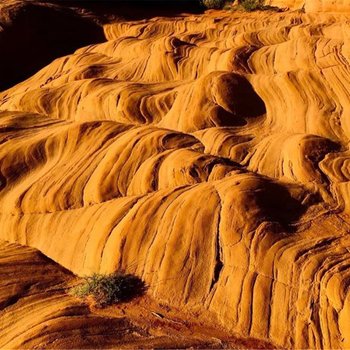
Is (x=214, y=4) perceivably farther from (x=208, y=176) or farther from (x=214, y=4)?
(x=208, y=176)

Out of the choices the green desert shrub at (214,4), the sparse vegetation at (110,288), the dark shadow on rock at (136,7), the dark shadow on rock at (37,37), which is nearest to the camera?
the sparse vegetation at (110,288)

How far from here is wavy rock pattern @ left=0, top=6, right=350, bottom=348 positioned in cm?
875

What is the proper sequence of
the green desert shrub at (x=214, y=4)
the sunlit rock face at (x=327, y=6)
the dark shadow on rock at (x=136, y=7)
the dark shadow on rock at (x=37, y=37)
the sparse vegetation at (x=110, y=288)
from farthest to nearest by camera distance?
the green desert shrub at (x=214, y=4)
the dark shadow on rock at (x=136, y=7)
the dark shadow on rock at (x=37, y=37)
the sunlit rock face at (x=327, y=6)
the sparse vegetation at (x=110, y=288)

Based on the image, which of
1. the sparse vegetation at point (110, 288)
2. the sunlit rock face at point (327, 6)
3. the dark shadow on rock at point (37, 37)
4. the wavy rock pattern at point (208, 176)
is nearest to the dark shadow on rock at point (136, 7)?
the dark shadow on rock at point (37, 37)

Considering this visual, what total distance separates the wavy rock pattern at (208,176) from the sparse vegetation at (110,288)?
25 cm

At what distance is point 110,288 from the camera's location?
898 centimetres

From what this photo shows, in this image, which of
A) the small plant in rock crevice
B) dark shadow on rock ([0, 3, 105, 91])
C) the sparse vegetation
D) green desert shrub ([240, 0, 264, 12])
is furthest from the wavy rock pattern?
the small plant in rock crevice

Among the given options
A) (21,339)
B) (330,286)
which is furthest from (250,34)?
(21,339)

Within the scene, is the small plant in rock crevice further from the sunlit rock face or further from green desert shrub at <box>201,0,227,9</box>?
the sunlit rock face

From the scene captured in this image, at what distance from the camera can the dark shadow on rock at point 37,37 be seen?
79.8 ft

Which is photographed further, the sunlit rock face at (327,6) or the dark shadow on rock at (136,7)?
the dark shadow on rock at (136,7)

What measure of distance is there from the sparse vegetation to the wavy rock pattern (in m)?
0.25

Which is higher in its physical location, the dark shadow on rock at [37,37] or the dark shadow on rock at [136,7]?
the dark shadow on rock at [136,7]

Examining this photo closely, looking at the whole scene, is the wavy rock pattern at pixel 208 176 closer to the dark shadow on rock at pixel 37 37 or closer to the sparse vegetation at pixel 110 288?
the sparse vegetation at pixel 110 288
